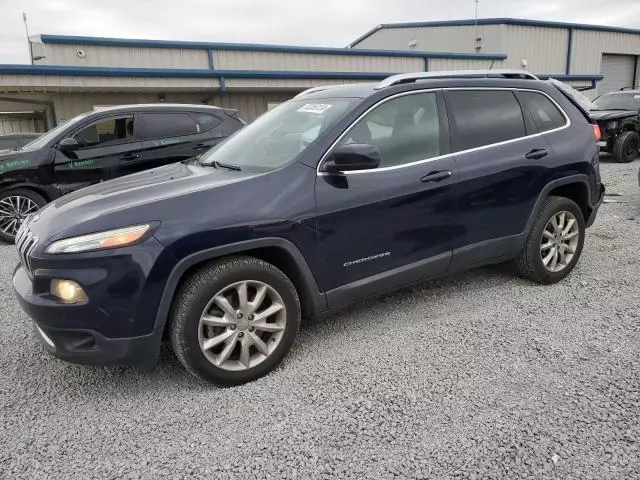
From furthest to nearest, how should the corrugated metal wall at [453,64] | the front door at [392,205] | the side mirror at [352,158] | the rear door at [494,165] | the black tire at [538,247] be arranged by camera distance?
1. the corrugated metal wall at [453,64]
2. the black tire at [538,247]
3. the rear door at [494,165]
4. the front door at [392,205]
5. the side mirror at [352,158]

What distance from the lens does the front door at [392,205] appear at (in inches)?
124

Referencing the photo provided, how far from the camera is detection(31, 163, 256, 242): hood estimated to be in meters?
2.74

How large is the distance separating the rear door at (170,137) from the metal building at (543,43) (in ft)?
63.1

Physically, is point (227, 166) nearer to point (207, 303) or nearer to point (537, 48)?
point (207, 303)

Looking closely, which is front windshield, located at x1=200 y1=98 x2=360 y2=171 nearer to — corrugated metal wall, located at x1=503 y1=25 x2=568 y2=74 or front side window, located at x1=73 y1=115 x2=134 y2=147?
front side window, located at x1=73 y1=115 x2=134 y2=147

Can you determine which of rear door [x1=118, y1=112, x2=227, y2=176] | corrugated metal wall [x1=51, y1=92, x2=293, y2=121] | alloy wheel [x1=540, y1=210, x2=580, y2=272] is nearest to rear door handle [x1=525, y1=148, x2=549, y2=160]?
alloy wheel [x1=540, y1=210, x2=580, y2=272]

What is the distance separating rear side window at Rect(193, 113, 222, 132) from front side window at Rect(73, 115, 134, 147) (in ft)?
3.04

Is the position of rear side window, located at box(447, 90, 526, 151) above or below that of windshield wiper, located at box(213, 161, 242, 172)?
above

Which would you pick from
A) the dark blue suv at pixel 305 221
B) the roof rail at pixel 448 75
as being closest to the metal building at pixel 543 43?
the roof rail at pixel 448 75

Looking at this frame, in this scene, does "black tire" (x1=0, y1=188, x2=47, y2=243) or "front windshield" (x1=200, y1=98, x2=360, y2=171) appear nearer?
"front windshield" (x1=200, y1=98, x2=360, y2=171)

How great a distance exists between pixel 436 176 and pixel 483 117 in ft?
2.49

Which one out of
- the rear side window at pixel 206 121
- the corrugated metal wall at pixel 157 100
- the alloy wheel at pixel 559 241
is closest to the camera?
the alloy wheel at pixel 559 241

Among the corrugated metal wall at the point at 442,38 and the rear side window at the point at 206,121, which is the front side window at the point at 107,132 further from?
the corrugated metal wall at the point at 442,38

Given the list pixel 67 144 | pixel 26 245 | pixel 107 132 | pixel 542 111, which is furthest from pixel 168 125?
pixel 542 111
